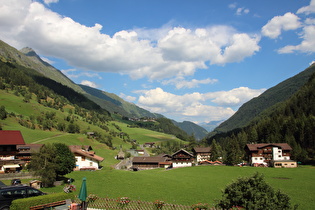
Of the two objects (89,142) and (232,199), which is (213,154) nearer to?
(89,142)

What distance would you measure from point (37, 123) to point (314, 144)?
172882 millimetres

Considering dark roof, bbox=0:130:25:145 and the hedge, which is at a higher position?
dark roof, bbox=0:130:25:145

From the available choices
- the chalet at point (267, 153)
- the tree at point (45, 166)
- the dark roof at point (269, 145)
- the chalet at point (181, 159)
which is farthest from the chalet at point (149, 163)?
the tree at point (45, 166)

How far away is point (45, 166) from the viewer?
42688 mm

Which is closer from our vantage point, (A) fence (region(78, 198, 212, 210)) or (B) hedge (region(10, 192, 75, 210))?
(B) hedge (region(10, 192, 75, 210))

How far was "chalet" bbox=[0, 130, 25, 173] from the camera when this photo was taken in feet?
187

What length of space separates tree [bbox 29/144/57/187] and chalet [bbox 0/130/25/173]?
19810 millimetres

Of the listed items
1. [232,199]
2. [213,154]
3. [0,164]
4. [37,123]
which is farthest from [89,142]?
[232,199]

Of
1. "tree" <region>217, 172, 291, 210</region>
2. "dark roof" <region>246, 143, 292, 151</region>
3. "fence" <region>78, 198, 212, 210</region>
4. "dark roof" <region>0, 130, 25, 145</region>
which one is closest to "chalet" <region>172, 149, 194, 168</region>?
"dark roof" <region>246, 143, 292, 151</region>

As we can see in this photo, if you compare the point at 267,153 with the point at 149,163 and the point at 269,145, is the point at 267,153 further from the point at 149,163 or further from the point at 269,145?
the point at 149,163

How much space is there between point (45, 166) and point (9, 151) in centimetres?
2668

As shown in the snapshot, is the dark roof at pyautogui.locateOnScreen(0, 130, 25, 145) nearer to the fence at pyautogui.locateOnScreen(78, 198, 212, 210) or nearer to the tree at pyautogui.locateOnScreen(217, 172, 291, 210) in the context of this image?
the fence at pyautogui.locateOnScreen(78, 198, 212, 210)

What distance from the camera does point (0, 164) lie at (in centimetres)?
5616

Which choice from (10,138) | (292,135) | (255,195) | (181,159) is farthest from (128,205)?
(292,135)
